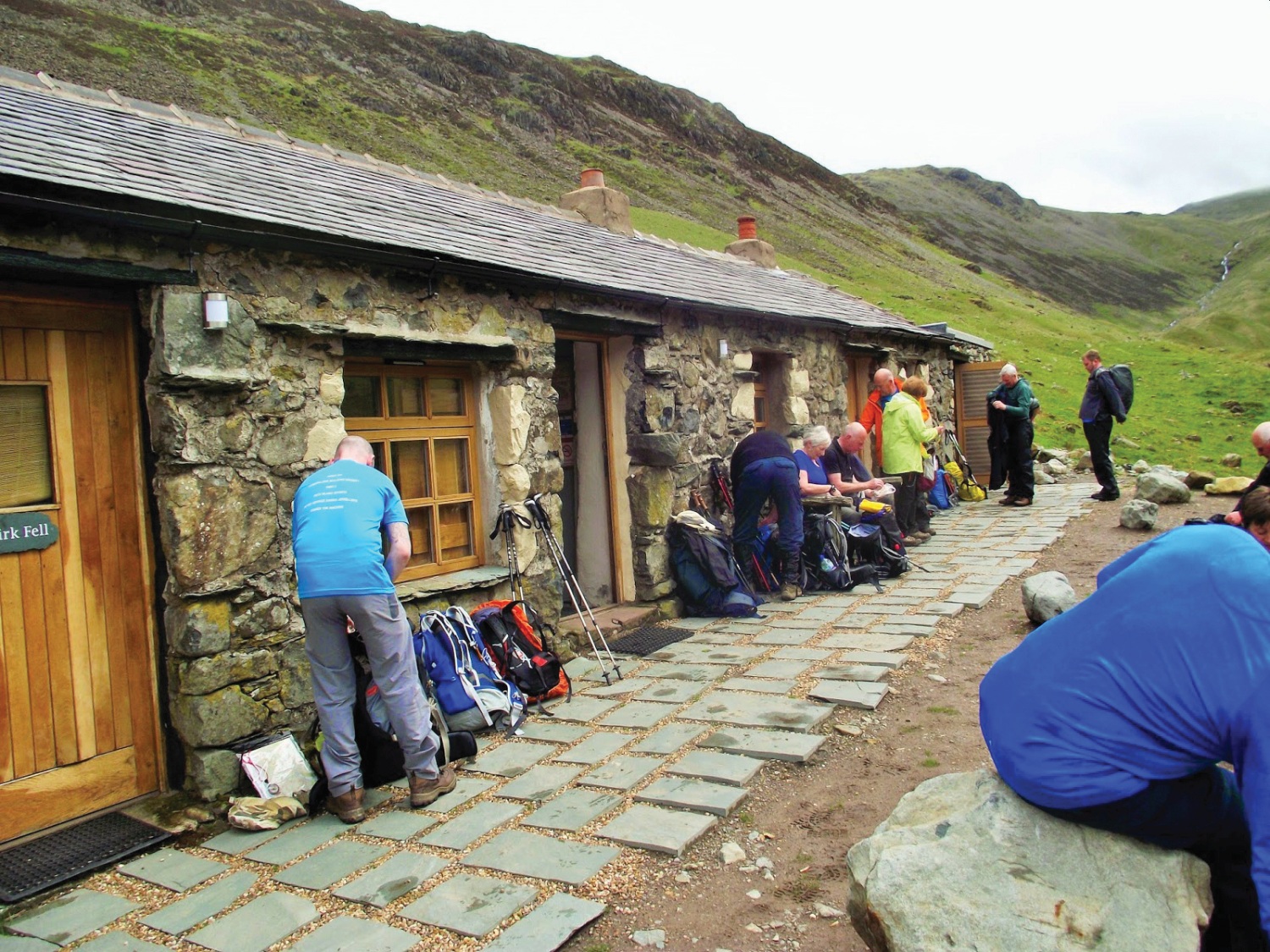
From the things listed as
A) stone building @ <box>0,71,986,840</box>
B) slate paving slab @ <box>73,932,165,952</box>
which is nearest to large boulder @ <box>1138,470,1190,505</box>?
stone building @ <box>0,71,986,840</box>

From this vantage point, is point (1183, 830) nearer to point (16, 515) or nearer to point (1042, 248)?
point (16, 515)

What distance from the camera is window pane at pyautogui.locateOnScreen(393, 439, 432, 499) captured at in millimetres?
5449

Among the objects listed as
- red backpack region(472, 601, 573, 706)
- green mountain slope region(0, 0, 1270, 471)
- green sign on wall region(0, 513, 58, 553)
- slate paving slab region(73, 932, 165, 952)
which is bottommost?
slate paving slab region(73, 932, 165, 952)

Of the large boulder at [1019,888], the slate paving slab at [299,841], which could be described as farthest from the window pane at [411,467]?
the large boulder at [1019,888]

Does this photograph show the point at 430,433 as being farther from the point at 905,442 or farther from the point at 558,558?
the point at 905,442

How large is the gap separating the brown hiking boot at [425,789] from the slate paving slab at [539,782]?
0.87 feet

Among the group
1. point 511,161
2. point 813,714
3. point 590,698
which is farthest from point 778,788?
point 511,161

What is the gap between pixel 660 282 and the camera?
297 inches

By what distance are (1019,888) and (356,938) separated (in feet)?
6.83

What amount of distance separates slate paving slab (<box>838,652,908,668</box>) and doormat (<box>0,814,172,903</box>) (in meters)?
3.90

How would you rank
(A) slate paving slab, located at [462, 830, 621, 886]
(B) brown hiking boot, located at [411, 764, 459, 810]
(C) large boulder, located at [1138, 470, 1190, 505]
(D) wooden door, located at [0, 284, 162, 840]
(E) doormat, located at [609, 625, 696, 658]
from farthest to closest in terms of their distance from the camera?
1. (C) large boulder, located at [1138, 470, 1190, 505]
2. (E) doormat, located at [609, 625, 696, 658]
3. (B) brown hiking boot, located at [411, 764, 459, 810]
4. (D) wooden door, located at [0, 284, 162, 840]
5. (A) slate paving slab, located at [462, 830, 621, 886]

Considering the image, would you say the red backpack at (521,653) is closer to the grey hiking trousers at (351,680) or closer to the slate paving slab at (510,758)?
the slate paving slab at (510,758)

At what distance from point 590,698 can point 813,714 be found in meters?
1.41

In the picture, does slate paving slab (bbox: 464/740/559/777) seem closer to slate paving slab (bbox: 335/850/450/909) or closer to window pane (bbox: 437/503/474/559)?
slate paving slab (bbox: 335/850/450/909)
